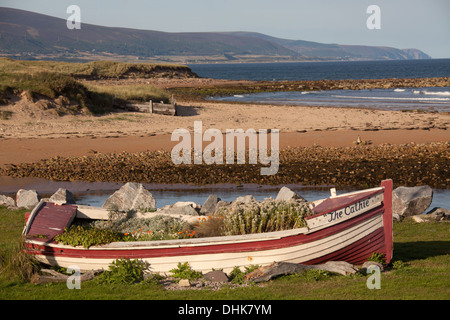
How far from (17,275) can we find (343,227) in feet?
18.9

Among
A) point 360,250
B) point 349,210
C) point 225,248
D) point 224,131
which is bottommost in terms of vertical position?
point 360,250

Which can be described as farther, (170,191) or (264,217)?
(170,191)

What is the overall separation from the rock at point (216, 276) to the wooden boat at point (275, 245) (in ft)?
0.44

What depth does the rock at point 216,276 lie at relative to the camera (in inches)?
393

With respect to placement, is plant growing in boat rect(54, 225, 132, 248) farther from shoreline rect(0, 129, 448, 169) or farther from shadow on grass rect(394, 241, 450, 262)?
shoreline rect(0, 129, 448, 169)

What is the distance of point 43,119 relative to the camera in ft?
102

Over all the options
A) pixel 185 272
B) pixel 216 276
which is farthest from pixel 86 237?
pixel 216 276

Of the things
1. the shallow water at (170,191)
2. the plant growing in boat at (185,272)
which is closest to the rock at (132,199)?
the shallow water at (170,191)

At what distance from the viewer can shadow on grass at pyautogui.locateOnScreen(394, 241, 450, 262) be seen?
38.5 ft

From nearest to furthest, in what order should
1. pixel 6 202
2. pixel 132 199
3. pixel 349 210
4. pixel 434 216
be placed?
pixel 349 210 → pixel 434 216 → pixel 132 199 → pixel 6 202

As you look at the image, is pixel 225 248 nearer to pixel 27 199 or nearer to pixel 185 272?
pixel 185 272

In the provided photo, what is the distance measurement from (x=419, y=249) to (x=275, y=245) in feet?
13.0

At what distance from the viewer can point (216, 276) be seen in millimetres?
10039

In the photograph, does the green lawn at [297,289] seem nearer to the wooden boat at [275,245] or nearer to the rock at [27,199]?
the wooden boat at [275,245]
